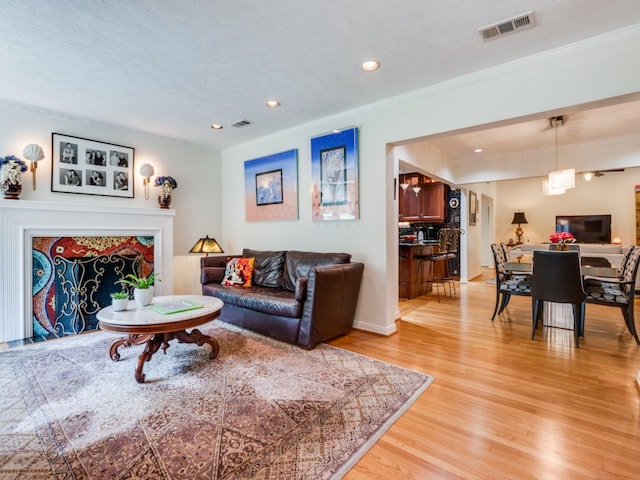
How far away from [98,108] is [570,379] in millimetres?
Answer: 5347

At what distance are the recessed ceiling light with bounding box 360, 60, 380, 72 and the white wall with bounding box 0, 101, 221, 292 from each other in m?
3.36

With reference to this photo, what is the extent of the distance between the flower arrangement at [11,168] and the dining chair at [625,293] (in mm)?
6181

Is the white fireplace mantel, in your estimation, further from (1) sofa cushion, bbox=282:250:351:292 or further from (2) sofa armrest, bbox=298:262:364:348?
(2) sofa armrest, bbox=298:262:364:348

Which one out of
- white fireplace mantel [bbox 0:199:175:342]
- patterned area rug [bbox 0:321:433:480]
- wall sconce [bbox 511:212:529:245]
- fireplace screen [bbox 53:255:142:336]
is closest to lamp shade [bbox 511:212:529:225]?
wall sconce [bbox 511:212:529:245]

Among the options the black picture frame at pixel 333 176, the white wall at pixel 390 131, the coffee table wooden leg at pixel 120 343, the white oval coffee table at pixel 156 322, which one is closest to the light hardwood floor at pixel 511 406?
the white wall at pixel 390 131

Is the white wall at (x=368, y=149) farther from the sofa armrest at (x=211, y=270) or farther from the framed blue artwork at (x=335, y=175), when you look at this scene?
the sofa armrest at (x=211, y=270)

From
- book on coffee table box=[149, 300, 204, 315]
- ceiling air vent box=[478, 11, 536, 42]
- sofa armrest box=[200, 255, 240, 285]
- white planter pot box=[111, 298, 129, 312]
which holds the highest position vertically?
ceiling air vent box=[478, 11, 536, 42]

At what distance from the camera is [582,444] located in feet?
5.54

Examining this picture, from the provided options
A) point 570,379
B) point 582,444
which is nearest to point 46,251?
point 582,444

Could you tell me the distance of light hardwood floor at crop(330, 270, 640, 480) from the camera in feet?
5.08

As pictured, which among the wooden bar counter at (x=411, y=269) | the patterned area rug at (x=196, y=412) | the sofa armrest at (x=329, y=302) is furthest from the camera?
the wooden bar counter at (x=411, y=269)

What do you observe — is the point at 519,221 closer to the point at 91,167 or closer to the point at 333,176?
the point at 333,176

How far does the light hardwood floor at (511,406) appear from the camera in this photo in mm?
1548

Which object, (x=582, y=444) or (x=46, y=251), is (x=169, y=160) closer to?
(x=46, y=251)
